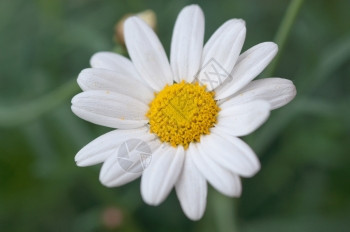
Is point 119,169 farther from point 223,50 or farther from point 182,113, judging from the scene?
point 223,50

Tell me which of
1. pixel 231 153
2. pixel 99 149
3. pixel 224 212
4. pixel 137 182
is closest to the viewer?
pixel 231 153

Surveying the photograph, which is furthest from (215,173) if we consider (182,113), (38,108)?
(38,108)

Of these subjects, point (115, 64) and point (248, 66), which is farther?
point (115, 64)

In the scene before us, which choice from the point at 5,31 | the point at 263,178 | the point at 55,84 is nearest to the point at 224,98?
the point at 263,178

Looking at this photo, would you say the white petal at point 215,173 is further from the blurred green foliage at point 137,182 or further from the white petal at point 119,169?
the blurred green foliage at point 137,182

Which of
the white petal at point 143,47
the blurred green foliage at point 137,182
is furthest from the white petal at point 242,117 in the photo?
the blurred green foliage at point 137,182

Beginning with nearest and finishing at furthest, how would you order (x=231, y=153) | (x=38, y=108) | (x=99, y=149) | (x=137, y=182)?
(x=231, y=153) → (x=99, y=149) → (x=38, y=108) → (x=137, y=182)

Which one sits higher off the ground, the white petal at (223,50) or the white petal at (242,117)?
the white petal at (223,50)
